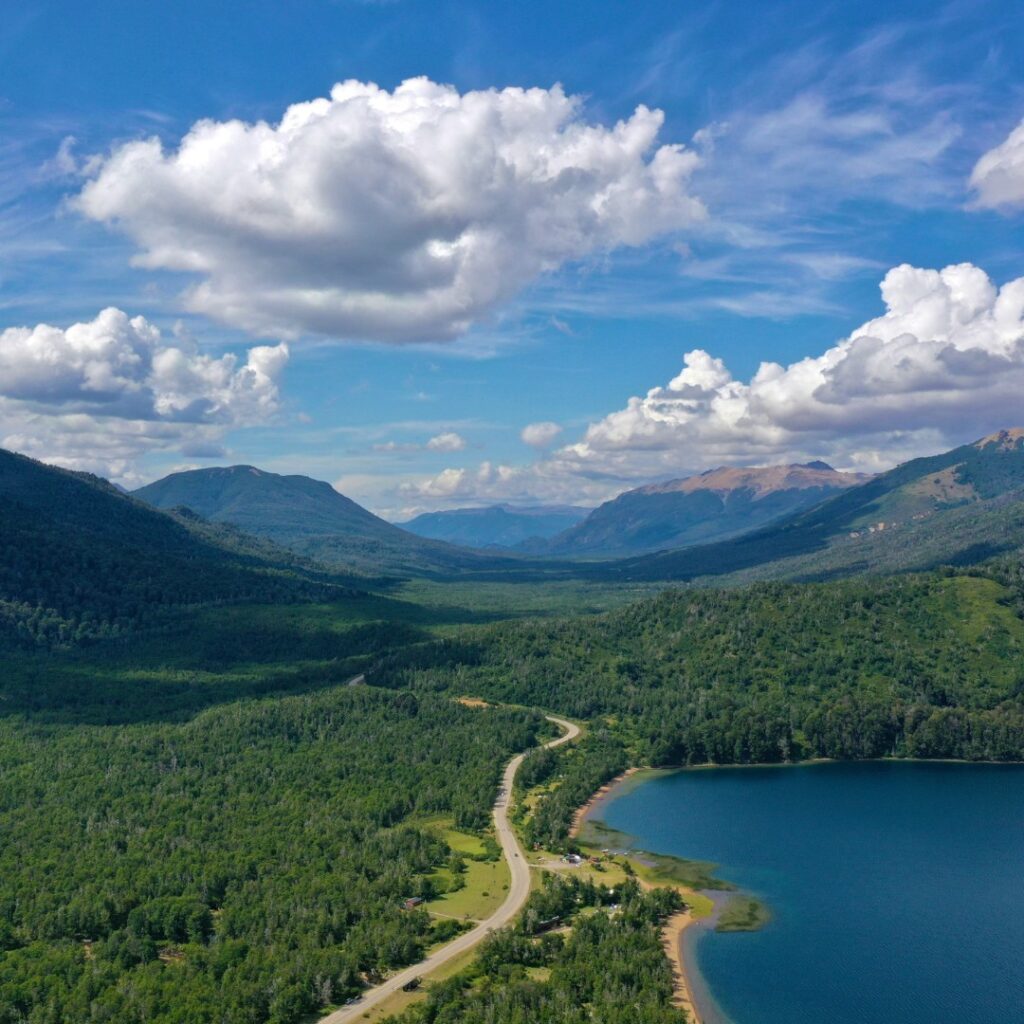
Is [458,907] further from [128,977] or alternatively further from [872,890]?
[872,890]

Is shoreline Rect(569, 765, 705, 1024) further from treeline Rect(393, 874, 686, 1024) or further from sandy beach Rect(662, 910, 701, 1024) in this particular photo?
treeline Rect(393, 874, 686, 1024)

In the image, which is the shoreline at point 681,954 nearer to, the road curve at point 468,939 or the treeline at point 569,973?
the treeline at point 569,973

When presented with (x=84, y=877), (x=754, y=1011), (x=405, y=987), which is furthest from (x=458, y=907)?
(x=84, y=877)

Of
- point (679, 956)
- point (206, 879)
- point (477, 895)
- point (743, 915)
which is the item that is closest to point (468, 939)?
point (477, 895)

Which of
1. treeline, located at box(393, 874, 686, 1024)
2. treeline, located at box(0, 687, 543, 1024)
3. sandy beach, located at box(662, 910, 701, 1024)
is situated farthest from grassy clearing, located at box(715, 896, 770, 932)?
treeline, located at box(0, 687, 543, 1024)

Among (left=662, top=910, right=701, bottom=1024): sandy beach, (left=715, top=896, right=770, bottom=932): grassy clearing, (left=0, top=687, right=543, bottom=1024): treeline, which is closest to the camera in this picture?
(left=0, top=687, right=543, bottom=1024): treeline

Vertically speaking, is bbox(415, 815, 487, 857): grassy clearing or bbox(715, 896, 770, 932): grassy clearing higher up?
bbox(415, 815, 487, 857): grassy clearing

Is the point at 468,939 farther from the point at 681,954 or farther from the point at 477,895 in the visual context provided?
the point at 681,954
